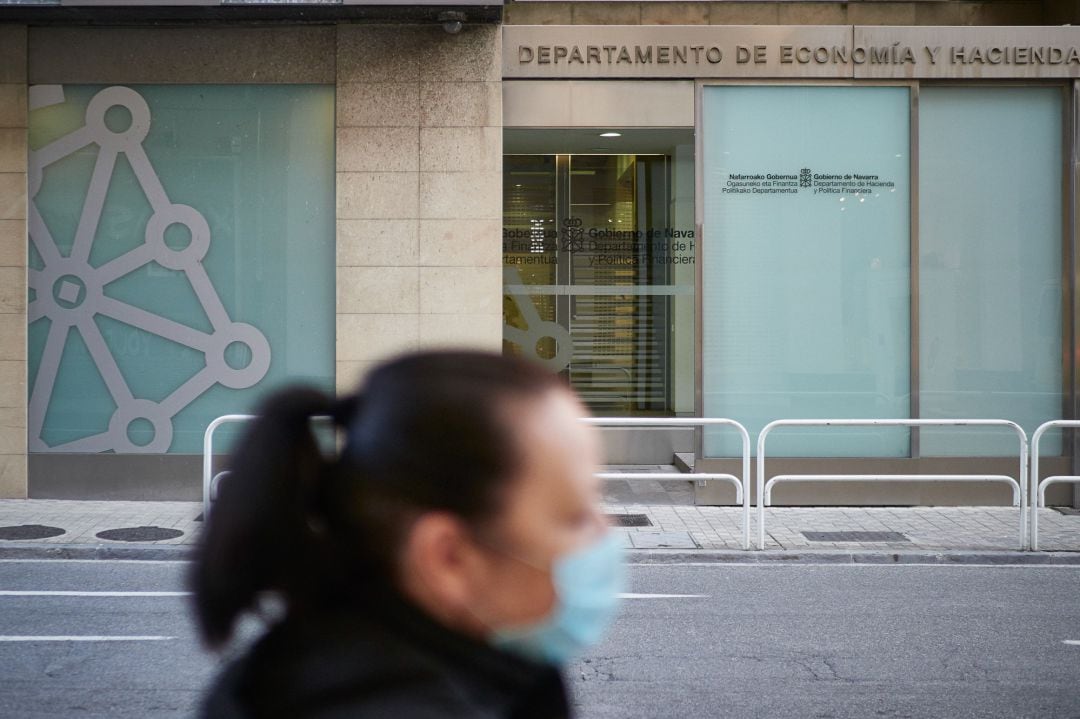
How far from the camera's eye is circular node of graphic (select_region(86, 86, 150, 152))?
12641 mm

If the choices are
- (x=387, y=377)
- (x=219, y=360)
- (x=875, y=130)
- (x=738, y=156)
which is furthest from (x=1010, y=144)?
(x=387, y=377)

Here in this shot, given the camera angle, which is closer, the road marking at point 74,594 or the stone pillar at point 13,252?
the road marking at point 74,594

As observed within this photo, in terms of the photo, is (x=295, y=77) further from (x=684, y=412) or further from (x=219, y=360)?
(x=684, y=412)

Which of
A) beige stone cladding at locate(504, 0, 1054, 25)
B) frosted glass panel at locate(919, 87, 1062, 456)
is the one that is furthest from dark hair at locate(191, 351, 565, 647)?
beige stone cladding at locate(504, 0, 1054, 25)

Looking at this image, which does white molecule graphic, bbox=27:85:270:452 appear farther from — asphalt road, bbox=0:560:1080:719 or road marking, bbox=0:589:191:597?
road marking, bbox=0:589:191:597

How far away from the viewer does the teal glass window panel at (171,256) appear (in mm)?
12680

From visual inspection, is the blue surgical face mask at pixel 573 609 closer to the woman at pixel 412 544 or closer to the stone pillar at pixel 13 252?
the woman at pixel 412 544

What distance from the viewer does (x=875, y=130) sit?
12.8m

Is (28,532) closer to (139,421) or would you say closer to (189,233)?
(139,421)

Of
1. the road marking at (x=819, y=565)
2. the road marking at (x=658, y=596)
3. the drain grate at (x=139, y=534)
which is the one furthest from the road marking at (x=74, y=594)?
the road marking at (x=819, y=565)

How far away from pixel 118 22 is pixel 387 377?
41.2 feet

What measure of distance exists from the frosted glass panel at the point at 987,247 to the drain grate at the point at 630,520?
11.3ft

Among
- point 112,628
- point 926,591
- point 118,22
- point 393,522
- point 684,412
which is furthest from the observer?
point 684,412

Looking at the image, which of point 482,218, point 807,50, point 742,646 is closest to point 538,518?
point 742,646
